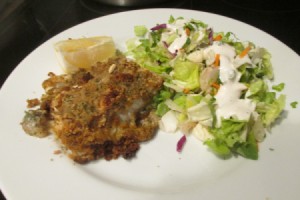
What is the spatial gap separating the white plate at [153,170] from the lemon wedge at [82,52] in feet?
0.97

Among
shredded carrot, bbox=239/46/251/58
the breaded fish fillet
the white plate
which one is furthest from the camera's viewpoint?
shredded carrot, bbox=239/46/251/58

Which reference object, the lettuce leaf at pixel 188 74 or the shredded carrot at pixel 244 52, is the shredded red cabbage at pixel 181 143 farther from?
the shredded carrot at pixel 244 52

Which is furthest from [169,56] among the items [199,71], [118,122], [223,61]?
[118,122]

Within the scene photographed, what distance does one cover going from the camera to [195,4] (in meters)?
3.26

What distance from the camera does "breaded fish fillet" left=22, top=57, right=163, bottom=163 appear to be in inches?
73.5

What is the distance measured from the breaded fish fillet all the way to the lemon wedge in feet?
0.42

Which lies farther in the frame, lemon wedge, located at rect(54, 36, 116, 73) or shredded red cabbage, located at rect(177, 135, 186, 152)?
lemon wedge, located at rect(54, 36, 116, 73)

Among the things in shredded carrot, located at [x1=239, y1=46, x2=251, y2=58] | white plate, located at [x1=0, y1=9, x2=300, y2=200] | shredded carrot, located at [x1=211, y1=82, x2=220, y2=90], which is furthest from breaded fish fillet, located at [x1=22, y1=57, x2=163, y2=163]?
shredded carrot, located at [x1=239, y1=46, x2=251, y2=58]

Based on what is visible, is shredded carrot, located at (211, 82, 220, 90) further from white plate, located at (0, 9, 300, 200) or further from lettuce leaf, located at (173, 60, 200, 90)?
white plate, located at (0, 9, 300, 200)

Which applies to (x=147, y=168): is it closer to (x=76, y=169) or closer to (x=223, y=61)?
(x=76, y=169)

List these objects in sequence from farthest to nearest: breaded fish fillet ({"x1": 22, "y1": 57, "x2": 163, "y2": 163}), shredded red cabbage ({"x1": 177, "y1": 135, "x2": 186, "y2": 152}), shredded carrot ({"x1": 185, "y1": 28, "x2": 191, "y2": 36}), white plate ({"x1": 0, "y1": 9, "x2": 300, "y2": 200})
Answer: shredded carrot ({"x1": 185, "y1": 28, "x2": 191, "y2": 36}) < shredded red cabbage ({"x1": 177, "y1": 135, "x2": 186, "y2": 152}) < breaded fish fillet ({"x1": 22, "y1": 57, "x2": 163, "y2": 163}) < white plate ({"x1": 0, "y1": 9, "x2": 300, "y2": 200})

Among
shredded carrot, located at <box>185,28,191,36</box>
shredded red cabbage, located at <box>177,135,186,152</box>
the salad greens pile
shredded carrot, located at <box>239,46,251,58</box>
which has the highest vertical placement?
shredded carrot, located at <box>185,28,191,36</box>

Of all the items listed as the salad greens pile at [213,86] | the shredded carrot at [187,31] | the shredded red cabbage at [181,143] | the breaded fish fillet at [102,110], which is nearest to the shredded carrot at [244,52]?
the salad greens pile at [213,86]

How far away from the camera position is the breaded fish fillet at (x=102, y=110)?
187cm
